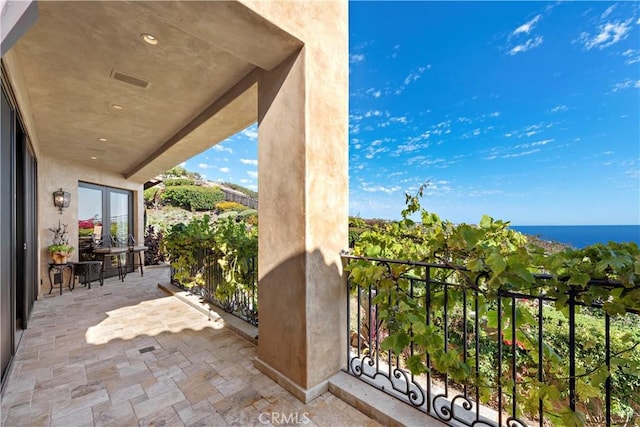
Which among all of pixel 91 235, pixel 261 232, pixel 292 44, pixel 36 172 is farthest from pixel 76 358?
pixel 91 235

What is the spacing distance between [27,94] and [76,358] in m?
2.89

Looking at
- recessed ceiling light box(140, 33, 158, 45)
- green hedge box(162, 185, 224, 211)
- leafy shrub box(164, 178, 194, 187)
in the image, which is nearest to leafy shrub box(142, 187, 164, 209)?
green hedge box(162, 185, 224, 211)

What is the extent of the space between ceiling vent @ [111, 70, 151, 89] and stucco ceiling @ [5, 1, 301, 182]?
5 centimetres

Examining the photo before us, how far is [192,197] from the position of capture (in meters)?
15.3

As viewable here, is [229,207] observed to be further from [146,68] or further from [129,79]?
[146,68]

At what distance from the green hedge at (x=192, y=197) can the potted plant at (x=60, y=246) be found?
8860 millimetres

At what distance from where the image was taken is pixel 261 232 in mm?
2375

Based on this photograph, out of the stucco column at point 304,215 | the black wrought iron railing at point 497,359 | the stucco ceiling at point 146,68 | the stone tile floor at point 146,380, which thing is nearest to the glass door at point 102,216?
the stucco ceiling at point 146,68

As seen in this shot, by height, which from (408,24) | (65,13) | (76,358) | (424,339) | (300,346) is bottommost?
(76,358)

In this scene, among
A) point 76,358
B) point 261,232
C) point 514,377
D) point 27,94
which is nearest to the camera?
point 514,377

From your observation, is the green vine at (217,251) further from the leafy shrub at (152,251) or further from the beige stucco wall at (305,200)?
the leafy shrub at (152,251)

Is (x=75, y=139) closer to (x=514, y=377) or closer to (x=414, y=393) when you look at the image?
(x=414, y=393)

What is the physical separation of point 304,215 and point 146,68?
2160 millimetres

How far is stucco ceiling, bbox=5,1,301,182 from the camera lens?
182cm
